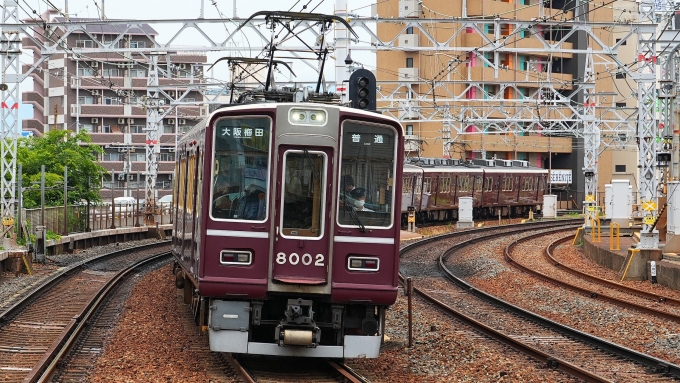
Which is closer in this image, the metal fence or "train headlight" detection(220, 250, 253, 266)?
"train headlight" detection(220, 250, 253, 266)

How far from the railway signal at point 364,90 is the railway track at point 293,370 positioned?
231 inches

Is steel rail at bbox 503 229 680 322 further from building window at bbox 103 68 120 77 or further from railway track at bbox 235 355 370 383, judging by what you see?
building window at bbox 103 68 120 77

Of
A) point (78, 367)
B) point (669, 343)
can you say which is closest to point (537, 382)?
point (669, 343)

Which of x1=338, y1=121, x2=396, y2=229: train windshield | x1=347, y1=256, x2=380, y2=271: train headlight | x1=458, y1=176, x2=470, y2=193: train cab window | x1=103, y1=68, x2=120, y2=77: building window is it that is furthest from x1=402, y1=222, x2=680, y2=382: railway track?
x1=103, y1=68, x2=120, y2=77: building window

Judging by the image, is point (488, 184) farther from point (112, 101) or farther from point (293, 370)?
point (293, 370)

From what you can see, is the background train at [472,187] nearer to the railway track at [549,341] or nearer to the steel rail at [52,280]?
the steel rail at [52,280]

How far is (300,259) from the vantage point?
339 inches

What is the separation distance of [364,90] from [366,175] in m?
6.03

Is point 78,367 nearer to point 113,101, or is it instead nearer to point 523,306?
point 523,306

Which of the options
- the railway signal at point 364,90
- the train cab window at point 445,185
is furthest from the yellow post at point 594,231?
the train cab window at point 445,185

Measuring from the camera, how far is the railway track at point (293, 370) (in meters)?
8.48

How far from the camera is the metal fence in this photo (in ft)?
78.5

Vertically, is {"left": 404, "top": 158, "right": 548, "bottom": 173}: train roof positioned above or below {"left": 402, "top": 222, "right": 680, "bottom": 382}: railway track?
above

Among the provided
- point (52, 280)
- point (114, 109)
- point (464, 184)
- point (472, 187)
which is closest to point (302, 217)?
point (52, 280)
